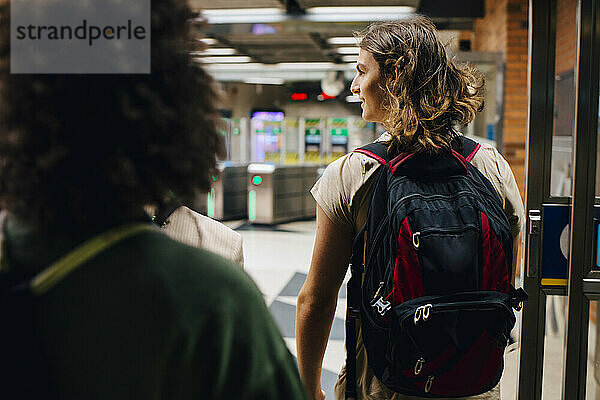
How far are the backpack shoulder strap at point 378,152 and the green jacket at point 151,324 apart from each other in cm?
73

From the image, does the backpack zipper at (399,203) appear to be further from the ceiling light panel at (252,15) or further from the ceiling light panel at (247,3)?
the ceiling light panel at (252,15)

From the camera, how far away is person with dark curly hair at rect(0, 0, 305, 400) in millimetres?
528

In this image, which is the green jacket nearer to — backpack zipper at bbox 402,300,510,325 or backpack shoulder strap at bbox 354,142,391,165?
backpack zipper at bbox 402,300,510,325

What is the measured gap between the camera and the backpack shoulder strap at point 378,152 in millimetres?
1237

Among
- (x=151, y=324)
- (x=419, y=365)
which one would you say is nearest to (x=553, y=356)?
(x=419, y=365)

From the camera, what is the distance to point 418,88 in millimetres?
1212

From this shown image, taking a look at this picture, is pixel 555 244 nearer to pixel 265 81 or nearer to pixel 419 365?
pixel 419 365

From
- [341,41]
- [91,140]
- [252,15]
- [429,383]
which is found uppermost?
[341,41]

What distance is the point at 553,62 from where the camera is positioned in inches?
79.7

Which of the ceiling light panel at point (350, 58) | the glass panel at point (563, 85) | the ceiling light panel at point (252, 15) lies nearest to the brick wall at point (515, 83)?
the glass panel at point (563, 85)

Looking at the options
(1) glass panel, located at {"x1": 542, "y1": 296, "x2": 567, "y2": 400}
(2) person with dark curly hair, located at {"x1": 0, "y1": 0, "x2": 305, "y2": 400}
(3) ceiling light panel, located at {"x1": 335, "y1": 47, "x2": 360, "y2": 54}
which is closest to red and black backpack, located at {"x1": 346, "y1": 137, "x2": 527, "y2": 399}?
(2) person with dark curly hair, located at {"x1": 0, "y1": 0, "x2": 305, "y2": 400}

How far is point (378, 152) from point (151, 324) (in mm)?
798

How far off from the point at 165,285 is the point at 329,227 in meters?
0.74

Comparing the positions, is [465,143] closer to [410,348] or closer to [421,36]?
[421,36]
